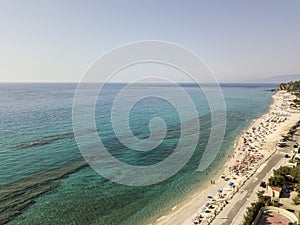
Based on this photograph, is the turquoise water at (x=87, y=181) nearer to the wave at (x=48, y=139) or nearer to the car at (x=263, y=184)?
the wave at (x=48, y=139)

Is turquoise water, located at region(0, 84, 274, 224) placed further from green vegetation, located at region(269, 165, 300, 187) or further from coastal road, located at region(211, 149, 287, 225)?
green vegetation, located at region(269, 165, 300, 187)

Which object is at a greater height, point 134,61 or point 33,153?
point 134,61

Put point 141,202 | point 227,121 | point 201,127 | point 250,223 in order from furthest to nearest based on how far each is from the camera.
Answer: point 227,121
point 201,127
point 141,202
point 250,223

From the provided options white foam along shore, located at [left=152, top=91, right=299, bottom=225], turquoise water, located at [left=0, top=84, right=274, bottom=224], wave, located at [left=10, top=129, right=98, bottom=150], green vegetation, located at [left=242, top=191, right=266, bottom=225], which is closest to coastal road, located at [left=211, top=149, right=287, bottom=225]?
white foam along shore, located at [left=152, top=91, right=299, bottom=225]

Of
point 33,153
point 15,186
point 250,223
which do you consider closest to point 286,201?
point 250,223

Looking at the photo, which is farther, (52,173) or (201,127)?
(201,127)

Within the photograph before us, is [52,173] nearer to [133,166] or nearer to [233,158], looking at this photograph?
[133,166]

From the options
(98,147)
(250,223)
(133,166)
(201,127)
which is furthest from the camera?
(201,127)

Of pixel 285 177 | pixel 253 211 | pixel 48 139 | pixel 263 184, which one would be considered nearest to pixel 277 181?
pixel 263 184
